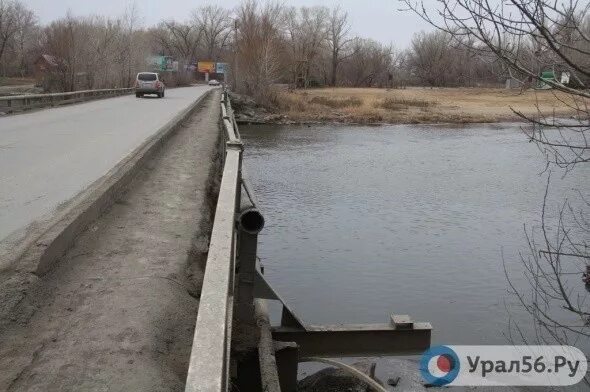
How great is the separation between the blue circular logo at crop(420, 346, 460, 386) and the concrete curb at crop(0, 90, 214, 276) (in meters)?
4.14

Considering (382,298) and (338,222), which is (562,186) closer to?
(338,222)

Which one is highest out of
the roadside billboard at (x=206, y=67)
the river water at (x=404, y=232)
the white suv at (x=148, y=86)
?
the roadside billboard at (x=206, y=67)

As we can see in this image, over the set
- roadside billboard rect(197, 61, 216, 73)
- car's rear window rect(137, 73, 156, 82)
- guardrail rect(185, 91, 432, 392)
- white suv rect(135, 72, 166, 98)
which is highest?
roadside billboard rect(197, 61, 216, 73)

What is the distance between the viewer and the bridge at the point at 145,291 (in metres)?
3.15

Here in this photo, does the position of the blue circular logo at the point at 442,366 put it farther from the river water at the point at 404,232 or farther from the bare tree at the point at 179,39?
the bare tree at the point at 179,39

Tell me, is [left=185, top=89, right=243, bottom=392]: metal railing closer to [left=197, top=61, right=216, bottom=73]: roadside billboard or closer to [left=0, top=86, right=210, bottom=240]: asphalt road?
[left=0, top=86, right=210, bottom=240]: asphalt road

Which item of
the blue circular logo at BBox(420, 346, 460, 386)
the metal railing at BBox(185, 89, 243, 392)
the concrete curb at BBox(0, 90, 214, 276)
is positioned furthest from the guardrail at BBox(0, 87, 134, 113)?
the metal railing at BBox(185, 89, 243, 392)

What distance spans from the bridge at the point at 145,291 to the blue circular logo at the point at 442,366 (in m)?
0.74

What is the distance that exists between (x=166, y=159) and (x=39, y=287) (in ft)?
22.4

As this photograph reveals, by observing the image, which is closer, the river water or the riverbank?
the river water

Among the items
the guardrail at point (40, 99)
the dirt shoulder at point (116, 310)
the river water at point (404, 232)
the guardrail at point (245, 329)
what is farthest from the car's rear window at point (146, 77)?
the dirt shoulder at point (116, 310)

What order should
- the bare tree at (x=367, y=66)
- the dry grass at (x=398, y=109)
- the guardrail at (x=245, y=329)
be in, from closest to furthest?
the guardrail at (x=245, y=329) < the dry grass at (x=398, y=109) < the bare tree at (x=367, y=66)

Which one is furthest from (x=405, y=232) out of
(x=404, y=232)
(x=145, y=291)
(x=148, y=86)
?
(x=148, y=86)

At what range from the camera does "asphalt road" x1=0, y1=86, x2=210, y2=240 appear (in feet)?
22.9
